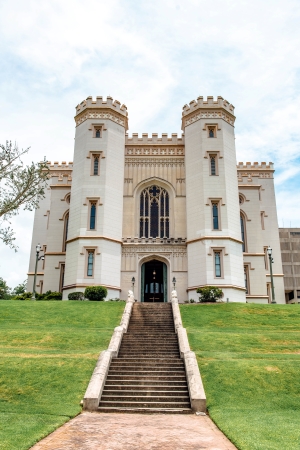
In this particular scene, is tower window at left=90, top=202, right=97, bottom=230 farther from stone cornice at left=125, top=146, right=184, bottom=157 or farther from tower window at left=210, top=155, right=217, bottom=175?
tower window at left=210, top=155, right=217, bottom=175

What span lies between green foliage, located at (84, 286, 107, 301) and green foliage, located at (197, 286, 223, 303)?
6.52 metres

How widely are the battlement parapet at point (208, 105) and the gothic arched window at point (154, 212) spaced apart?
713 centimetres

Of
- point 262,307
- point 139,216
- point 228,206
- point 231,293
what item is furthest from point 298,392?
point 139,216

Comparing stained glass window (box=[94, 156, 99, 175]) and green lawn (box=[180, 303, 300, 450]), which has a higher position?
stained glass window (box=[94, 156, 99, 175])

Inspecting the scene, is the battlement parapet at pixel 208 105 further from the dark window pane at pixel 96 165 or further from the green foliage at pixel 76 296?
the green foliage at pixel 76 296

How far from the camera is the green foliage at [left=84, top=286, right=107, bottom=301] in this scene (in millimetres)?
25906

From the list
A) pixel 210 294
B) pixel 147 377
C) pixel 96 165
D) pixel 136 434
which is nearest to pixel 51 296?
pixel 96 165

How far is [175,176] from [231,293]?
10.8 meters

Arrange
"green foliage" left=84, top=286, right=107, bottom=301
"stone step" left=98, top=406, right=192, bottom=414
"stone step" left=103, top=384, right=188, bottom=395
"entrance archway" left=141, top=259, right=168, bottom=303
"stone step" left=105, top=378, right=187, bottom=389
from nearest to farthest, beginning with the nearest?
"stone step" left=98, top=406, right=192, bottom=414
"stone step" left=103, top=384, right=188, bottom=395
"stone step" left=105, top=378, right=187, bottom=389
"green foliage" left=84, top=286, right=107, bottom=301
"entrance archway" left=141, top=259, right=168, bottom=303

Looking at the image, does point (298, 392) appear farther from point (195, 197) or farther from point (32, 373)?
point (195, 197)

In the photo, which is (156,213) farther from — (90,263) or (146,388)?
(146,388)

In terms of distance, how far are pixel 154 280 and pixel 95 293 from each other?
6.50m

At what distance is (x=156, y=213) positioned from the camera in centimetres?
3209

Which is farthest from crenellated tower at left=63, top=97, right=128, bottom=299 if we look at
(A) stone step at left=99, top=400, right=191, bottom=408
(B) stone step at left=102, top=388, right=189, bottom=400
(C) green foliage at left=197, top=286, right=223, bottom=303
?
(A) stone step at left=99, top=400, right=191, bottom=408
